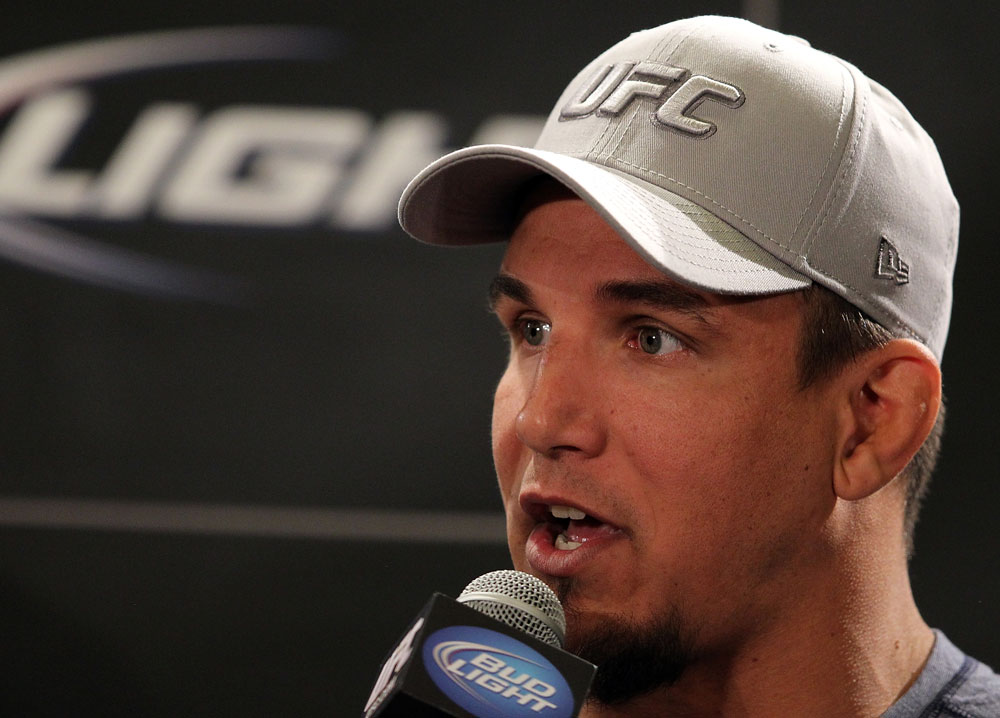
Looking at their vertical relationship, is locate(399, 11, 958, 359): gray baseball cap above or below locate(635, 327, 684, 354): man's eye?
above

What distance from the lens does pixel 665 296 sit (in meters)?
1.06

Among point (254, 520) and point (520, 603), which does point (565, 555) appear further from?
point (254, 520)

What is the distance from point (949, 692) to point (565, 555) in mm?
445

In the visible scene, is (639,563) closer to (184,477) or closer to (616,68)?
(616,68)

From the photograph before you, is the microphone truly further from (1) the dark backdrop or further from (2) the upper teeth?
(1) the dark backdrop

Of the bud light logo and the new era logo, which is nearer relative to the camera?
the bud light logo

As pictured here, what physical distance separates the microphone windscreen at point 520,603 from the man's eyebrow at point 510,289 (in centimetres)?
35

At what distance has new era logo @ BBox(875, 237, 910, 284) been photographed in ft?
3.59

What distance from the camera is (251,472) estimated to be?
2.15 metres

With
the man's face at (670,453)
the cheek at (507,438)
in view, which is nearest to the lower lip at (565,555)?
the man's face at (670,453)

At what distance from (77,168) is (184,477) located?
2.02 feet

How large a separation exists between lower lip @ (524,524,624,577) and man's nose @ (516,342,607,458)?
0.08m

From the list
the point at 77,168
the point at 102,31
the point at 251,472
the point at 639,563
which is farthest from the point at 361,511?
the point at 639,563

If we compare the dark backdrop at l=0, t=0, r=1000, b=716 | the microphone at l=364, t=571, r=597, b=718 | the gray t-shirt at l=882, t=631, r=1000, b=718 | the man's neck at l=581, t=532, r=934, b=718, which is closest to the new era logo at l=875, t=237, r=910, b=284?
the man's neck at l=581, t=532, r=934, b=718
